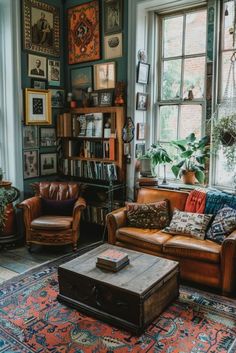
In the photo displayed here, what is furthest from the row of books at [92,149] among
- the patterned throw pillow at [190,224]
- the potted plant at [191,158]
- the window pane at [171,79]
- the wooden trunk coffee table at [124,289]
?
the wooden trunk coffee table at [124,289]

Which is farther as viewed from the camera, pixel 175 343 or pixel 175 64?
pixel 175 64

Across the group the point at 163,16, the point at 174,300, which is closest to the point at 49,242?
the point at 174,300

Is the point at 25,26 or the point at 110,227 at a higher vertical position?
the point at 25,26

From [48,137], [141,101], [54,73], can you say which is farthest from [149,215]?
[54,73]

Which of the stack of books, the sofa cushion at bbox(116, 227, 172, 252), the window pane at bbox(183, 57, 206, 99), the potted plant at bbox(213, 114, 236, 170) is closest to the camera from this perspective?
the stack of books

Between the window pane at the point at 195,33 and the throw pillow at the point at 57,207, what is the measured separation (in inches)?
94.4

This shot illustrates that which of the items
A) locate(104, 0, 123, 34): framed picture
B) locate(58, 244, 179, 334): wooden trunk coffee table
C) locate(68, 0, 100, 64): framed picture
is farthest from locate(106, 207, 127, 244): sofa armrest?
locate(104, 0, 123, 34): framed picture

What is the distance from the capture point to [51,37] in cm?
478

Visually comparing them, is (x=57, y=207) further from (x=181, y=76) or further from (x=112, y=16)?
(x=112, y=16)

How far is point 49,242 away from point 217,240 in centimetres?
189

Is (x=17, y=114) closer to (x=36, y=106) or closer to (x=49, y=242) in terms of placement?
(x=36, y=106)

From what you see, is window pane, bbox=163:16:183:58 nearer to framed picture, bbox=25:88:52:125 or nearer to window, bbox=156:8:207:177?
window, bbox=156:8:207:177

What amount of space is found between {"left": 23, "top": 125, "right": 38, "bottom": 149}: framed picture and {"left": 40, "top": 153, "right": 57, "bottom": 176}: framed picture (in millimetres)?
221

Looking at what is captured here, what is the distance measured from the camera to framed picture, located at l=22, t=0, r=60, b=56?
4.46 metres
